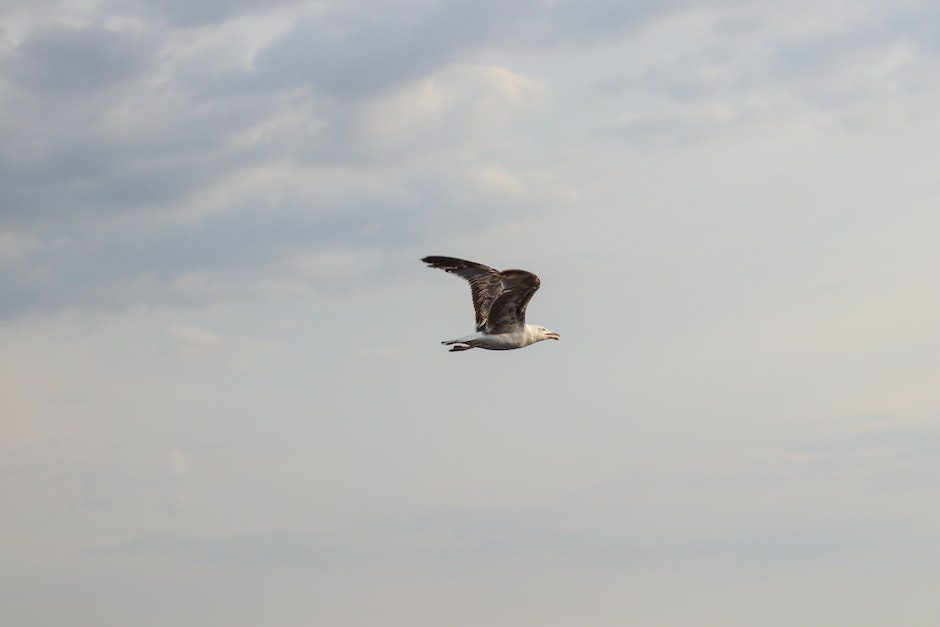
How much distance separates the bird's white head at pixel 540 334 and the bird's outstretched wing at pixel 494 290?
2.86 meters

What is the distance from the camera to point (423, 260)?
85875mm

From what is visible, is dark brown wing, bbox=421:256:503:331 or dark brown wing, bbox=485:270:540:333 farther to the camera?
dark brown wing, bbox=421:256:503:331

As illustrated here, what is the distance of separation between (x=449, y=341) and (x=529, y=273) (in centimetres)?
565

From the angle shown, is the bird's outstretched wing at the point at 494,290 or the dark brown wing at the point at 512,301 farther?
the bird's outstretched wing at the point at 494,290

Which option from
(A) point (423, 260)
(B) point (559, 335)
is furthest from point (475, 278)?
(B) point (559, 335)

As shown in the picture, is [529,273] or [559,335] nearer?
[529,273]

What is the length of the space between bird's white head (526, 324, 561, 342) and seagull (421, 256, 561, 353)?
0.68 metres

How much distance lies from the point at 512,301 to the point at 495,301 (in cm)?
84

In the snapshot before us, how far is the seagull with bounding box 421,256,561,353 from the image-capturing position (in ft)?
279

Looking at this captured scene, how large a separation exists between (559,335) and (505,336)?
6.60 metres

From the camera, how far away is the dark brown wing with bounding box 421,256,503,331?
279ft

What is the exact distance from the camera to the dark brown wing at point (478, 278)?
85.1 meters

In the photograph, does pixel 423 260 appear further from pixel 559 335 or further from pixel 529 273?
pixel 559 335

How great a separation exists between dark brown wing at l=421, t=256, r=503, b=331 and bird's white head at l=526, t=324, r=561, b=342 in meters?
4.33
